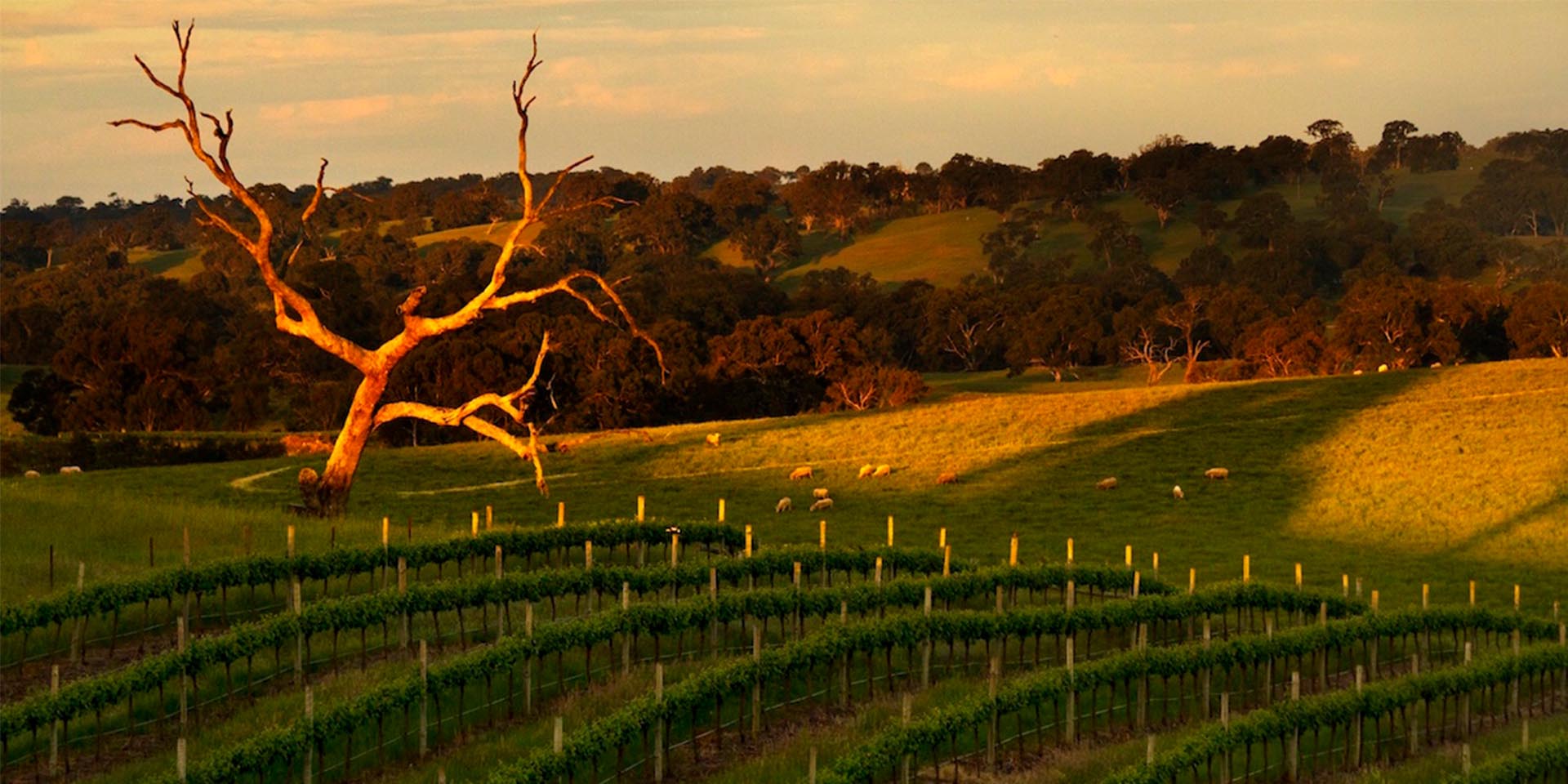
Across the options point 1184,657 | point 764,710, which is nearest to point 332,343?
point 764,710

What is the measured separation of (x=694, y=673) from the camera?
3111cm

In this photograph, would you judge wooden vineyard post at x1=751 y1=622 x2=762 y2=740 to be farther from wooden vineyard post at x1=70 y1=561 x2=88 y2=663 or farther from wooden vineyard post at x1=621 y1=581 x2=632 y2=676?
wooden vineyard post at x1=70 y1=561 x2=88 y2=663

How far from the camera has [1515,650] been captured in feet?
129

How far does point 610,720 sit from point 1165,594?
735 inches

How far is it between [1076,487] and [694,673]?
41026mm

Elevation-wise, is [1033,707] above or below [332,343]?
below

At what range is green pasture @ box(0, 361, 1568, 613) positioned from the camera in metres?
53.3

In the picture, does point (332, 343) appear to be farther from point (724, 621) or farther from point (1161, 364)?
point (1161, 364)

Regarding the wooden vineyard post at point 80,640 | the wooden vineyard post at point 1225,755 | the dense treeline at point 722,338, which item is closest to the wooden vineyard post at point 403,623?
the wooden vineyard post at point 80,640

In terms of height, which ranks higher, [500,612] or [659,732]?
[500,612]

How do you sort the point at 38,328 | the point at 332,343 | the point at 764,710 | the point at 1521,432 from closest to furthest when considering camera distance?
the point at 764,710 < the point at 332,343 < the point at 1521,432 < the point at 38,328

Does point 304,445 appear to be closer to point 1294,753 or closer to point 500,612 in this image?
point 500,612

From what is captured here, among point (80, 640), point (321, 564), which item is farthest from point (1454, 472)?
point (80, 640)

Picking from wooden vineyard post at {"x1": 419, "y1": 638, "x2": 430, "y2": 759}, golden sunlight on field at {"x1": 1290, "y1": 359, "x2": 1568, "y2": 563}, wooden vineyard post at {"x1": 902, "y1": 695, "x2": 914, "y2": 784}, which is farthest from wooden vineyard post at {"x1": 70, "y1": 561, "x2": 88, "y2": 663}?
golden sunlight on field at {"x1": 1290, "y1": 359, "x2": 1568, "y2": 563}
